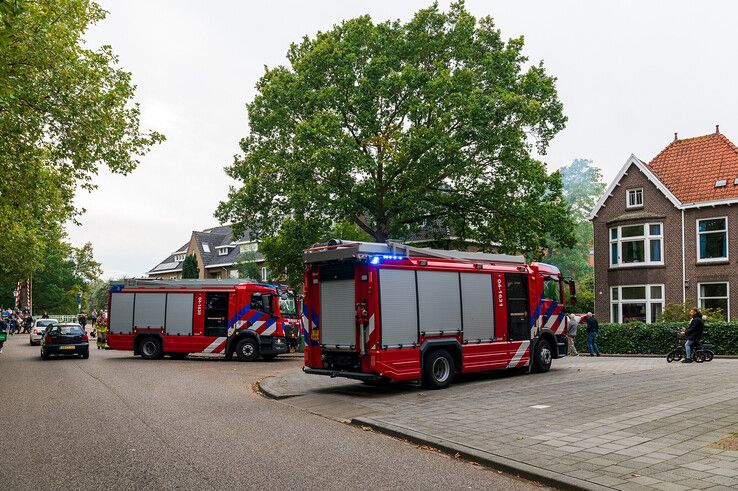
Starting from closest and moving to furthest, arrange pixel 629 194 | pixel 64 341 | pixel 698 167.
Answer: pixel 64 341 < pixel 698 167 < pixel 629 194

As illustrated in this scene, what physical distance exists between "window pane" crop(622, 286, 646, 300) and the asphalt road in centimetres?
2376

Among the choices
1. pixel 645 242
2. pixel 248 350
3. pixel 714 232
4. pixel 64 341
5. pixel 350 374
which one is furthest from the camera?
pixel 645 242

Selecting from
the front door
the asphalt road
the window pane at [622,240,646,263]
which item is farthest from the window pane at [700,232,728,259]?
the asphalt road

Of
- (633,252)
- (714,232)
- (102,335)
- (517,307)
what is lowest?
(102,335)

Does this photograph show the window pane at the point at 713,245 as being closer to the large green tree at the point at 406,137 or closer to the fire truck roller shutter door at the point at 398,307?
the large green tree at the point at 406,137

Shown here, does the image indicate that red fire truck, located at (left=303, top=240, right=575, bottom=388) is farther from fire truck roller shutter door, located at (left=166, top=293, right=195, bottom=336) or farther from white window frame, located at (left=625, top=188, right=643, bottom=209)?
white window frame, located at (left=625, top=188, right=643, bottom=209)

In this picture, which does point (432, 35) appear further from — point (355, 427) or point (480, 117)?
point (355, 427)

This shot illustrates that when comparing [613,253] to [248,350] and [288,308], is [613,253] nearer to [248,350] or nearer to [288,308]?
[288,308]

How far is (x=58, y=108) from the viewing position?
18.1 metres

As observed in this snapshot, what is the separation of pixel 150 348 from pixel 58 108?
31.0ft

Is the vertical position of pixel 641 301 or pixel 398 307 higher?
pixel 641 301

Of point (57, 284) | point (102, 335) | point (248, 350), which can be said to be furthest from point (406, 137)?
point (57, 284)

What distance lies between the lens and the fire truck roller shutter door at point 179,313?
75.6 feet

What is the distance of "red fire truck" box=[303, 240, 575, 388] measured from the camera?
12.6 m
